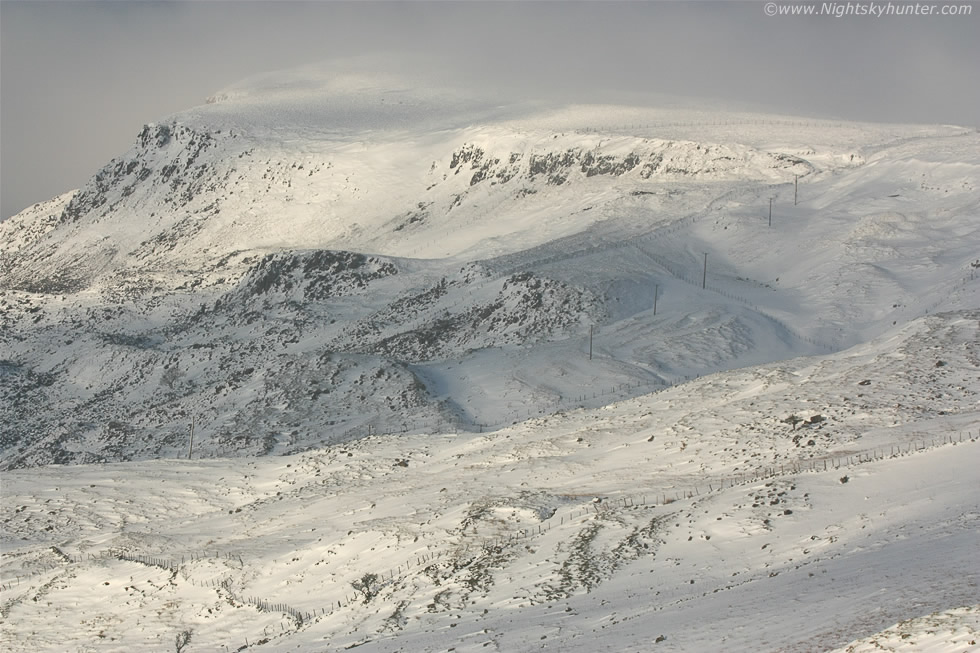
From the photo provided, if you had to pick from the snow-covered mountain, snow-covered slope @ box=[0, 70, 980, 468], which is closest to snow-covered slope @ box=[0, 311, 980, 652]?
the snow-covered mountain

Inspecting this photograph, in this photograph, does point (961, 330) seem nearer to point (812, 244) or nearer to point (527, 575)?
point (527, 575)

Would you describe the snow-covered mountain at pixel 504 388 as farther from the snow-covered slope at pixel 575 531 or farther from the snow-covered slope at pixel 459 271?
the snow-covered slope at pixel 459 271

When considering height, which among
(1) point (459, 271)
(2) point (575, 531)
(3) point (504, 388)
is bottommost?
(3) point (504, 388)

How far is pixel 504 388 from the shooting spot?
218 ft

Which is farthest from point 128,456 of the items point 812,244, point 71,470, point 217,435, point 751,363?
point 812,244

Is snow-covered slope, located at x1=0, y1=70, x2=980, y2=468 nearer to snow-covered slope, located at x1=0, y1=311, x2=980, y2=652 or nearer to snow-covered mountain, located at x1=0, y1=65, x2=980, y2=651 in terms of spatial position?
snow-covered mountain, located at x1=0, y1=65, x2=980, y2=651

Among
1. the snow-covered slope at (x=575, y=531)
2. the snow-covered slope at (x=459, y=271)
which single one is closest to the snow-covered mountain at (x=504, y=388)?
the snow-covered slope at (x=575, y=531)

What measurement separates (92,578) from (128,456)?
33237 millimetres

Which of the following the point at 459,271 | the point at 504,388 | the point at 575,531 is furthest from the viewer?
the point at 459,271

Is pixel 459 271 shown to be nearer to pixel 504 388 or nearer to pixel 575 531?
pixel 504 388

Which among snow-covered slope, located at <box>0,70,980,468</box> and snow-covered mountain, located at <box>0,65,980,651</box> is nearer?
snow-covered mountain, located at <box>0,65,980,651</box>

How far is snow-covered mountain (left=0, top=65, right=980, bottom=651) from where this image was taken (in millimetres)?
25375

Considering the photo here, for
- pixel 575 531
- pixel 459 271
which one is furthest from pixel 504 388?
pixel 575 531

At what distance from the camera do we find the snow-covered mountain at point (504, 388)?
25.4m
